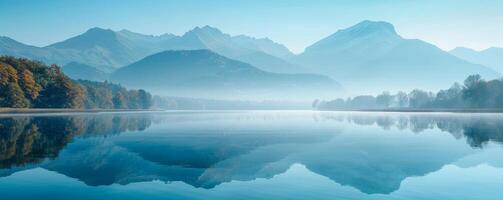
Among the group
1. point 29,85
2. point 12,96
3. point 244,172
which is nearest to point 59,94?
point 29,85

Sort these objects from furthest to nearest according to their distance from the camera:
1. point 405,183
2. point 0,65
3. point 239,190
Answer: point 0,65, point 405,183, point 239,190

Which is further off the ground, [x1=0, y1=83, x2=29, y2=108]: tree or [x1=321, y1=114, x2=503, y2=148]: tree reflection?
[x1=0, y1=83, x2=29, y2=108]: tree

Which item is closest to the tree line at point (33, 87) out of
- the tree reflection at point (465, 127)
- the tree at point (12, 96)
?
the tree at point (12, 96)

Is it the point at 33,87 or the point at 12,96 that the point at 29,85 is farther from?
the point at 12,96

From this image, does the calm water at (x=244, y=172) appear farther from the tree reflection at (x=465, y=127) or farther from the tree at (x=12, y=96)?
the tree at (x=12, y=96)

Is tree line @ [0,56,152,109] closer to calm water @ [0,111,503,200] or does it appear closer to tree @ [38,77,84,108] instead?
tree @ [38,77,84,108]

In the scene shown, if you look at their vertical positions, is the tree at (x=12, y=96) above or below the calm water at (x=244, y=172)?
above

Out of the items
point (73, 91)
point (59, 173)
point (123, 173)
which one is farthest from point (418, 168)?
point (73, 91)

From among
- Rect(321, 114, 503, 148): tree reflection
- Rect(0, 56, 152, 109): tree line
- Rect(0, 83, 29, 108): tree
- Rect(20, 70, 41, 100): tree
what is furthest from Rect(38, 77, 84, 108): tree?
Rect(321, 114, 503, 148): tree reflection

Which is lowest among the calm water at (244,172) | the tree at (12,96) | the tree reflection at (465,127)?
the calm water at (244,172)

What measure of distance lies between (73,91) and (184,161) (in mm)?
148053

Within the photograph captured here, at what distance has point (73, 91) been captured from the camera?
169m

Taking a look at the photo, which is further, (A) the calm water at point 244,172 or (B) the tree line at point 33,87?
(B) the tree line at point 33,87

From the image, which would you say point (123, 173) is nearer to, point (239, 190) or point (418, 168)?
point (239, 190)
